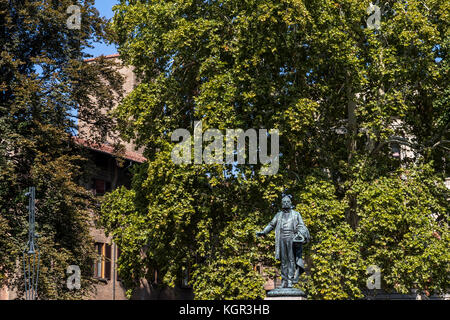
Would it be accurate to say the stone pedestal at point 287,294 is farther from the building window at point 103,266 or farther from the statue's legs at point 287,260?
the building window at point 103,266

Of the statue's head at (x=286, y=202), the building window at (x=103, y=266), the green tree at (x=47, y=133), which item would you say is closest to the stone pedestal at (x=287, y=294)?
the statue's head at (x=286, y=202)

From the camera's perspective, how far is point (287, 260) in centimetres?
1739

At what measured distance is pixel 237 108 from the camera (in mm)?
26047

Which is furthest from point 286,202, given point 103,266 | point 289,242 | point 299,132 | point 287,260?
point 103,266

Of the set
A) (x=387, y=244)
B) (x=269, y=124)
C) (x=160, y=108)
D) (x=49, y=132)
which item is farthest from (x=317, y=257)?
(x=49, y=132)

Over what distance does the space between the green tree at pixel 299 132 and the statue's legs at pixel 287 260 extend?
6.60 m

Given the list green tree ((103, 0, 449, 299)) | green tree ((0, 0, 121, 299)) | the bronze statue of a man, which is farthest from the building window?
the bronze statue of a man

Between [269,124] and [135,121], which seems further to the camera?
[135,121]

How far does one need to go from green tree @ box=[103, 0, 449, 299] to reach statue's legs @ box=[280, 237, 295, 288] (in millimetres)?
6601

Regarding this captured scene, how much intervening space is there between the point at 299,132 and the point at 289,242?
331 inches

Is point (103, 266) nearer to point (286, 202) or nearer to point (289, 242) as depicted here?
point (286, 202)

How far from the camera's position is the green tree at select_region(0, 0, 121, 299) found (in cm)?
2649

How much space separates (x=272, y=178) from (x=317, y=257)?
10.7 feet
